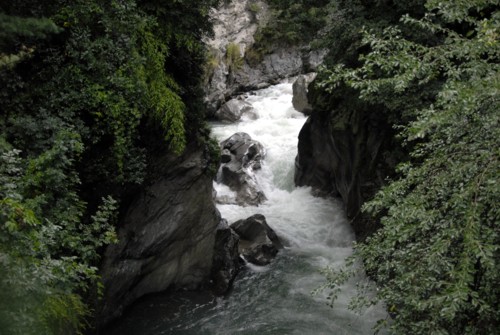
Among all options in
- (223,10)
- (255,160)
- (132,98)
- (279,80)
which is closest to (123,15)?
(132,98)

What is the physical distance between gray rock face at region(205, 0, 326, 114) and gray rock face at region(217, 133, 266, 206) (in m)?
7.26

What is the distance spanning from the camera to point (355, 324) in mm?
9812

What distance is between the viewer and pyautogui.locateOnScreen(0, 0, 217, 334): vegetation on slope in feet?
19.4

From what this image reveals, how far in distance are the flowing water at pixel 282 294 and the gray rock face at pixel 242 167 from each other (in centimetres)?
38

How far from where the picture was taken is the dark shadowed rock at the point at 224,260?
11625 mm

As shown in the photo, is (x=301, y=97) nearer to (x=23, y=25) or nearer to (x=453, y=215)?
(x=453, y=215)

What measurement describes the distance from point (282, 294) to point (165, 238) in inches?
127

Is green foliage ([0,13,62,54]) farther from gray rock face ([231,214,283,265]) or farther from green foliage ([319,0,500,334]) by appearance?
gray rock face ([231,214,283,265])

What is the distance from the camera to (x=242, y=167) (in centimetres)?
1848

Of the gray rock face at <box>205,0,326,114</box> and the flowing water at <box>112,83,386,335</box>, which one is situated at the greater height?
the gray rock face at <box>205,0,326,114</box>

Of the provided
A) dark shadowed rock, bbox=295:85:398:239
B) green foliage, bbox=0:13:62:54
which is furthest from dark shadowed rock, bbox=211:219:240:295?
green foliage, bbox=0:13:62:54

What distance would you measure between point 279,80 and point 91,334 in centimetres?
2223

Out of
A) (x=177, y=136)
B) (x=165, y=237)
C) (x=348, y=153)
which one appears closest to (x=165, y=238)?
(x=165, y=237)

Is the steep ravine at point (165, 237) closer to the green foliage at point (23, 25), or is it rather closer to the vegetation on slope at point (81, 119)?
the vegetation on slope at point (81, 119)
